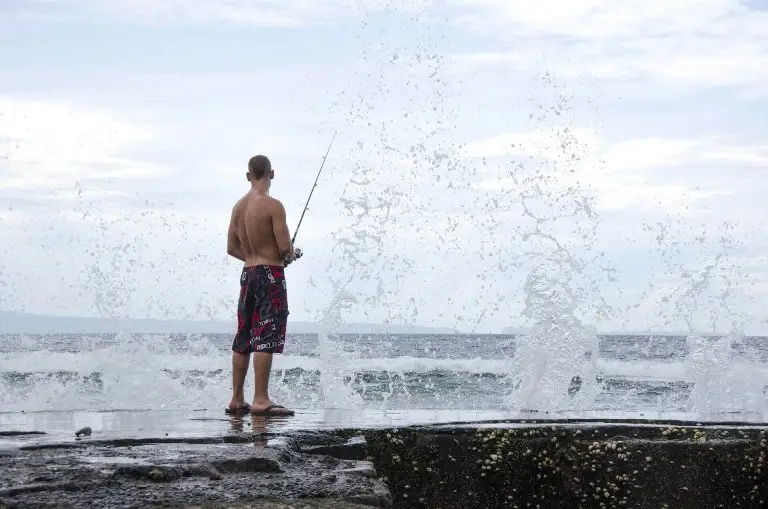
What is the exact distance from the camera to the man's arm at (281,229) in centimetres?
611

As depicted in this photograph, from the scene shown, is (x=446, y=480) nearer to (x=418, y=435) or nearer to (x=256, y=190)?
(x=418, y=435)

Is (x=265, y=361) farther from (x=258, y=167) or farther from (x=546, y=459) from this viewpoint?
(x=546, y=459)

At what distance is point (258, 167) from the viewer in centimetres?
624

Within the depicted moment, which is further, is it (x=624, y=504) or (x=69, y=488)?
(x=624, y=504)

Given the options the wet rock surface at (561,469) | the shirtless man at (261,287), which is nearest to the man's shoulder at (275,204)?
the shirtless man at (261,287)

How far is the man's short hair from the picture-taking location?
6230 millimetres

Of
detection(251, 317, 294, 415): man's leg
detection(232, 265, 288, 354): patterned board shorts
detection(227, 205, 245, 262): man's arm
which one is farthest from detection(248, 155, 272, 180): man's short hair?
detection(251, 317, 294, 415): man's leg

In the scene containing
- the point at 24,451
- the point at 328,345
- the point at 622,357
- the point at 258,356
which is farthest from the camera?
the point at 622,357

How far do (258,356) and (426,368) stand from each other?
21694 millimetres

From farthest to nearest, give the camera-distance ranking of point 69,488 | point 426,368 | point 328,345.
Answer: point 426,368
point 328,345
point 69,488

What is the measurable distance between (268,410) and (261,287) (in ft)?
2.63

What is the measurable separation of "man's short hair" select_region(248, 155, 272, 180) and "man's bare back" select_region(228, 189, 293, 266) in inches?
4.2

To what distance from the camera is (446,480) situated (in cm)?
473

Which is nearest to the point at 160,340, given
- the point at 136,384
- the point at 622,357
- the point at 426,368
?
the point at 136,384
